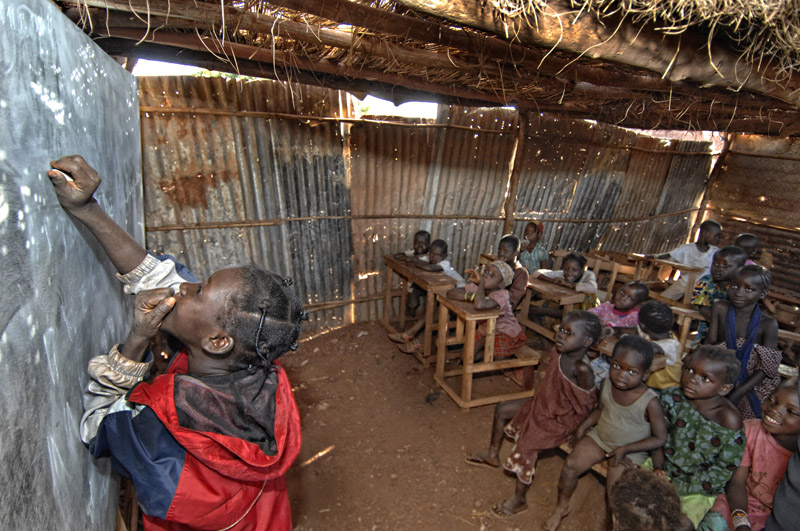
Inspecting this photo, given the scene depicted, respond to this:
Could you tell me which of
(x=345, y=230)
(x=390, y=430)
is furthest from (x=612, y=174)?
(x=390, y=430)

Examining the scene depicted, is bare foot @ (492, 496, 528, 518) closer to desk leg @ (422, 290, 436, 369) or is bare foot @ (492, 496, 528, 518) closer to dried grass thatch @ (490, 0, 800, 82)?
desk leg @ (422, 290, 436, 369)

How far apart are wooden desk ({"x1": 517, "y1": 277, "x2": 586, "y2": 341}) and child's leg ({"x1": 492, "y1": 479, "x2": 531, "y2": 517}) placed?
78.6 inches

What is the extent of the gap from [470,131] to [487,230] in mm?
1566

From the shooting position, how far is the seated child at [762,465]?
7.93 feet

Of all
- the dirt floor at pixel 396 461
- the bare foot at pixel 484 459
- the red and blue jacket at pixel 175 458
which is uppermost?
the red and blue jacket at pixel 175 458

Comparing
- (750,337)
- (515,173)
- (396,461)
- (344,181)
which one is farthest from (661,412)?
(515,173)

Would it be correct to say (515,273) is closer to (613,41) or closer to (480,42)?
(480,42)

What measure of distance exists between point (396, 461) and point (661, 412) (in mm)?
2151

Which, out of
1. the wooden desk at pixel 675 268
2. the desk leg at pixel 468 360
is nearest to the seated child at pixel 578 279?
the wooden desk at pixel 675 268

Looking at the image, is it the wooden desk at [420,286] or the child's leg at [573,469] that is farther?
the wooden desk at [420,286]

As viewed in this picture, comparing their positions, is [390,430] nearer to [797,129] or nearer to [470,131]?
[470,131]

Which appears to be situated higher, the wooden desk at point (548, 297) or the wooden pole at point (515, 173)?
the wooden pole at point (515, 173)

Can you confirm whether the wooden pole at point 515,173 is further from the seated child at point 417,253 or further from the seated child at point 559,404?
the seated child at point 559,404

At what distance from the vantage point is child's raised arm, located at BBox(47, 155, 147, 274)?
119 cm
